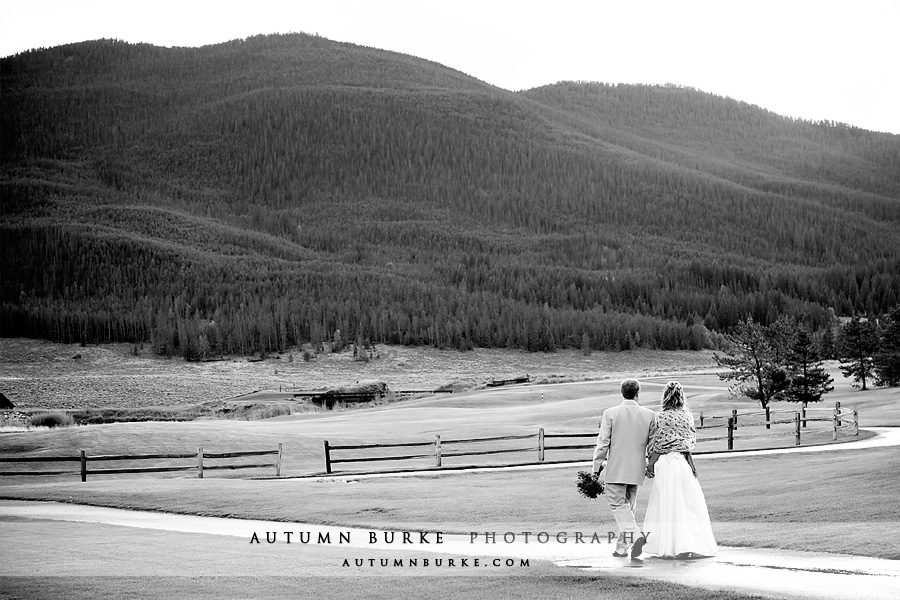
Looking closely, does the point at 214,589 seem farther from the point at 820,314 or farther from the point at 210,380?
the point at 820,314

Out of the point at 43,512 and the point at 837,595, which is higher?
the point at 837,595

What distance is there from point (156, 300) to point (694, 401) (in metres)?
123

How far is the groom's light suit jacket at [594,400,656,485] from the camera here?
16578 millimetres

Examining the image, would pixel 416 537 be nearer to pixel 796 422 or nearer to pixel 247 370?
pixel 796 422

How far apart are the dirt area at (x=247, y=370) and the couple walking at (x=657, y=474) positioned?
85.1 meters

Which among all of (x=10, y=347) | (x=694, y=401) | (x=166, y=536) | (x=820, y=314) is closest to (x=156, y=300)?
(x=10, y=347)

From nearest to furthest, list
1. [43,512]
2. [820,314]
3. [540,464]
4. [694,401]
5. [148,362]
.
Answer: [43,512]
[540,464]
[694,401]
[148,362]
[820,314]

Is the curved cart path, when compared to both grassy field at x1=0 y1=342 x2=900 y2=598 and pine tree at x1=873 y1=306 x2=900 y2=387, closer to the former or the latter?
grassy field at x1=0 y1=342 x2=900 y2=598

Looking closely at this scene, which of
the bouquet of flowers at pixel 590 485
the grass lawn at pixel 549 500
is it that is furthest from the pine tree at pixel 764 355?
the bouquet of flowers at pixel 590 485

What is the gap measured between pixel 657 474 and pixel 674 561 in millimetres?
1150

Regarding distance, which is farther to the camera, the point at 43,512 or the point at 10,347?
the point at 10,347

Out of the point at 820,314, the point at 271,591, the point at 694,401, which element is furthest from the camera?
the point at 820,314

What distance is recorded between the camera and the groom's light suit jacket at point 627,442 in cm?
1658

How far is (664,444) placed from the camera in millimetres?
16391
